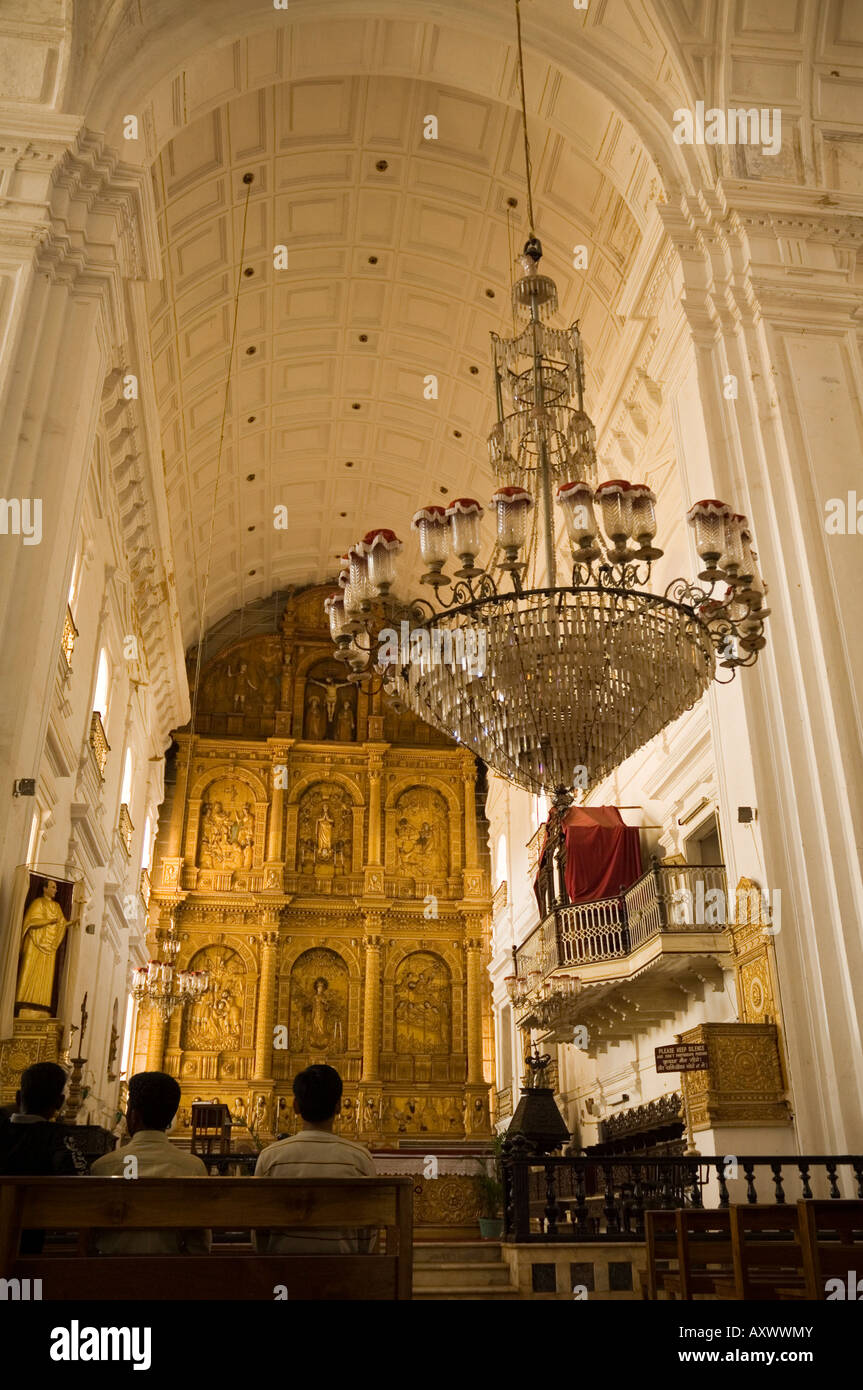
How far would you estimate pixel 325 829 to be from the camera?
22406 millimetres

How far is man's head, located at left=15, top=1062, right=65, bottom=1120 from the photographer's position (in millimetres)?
3943

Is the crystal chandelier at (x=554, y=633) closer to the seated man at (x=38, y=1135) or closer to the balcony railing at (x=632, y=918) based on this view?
the seated man at (x=38, y=1135)

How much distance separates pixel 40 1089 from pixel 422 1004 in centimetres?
1776

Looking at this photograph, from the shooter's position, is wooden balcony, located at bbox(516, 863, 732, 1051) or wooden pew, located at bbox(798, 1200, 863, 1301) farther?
wooden balcony, located at bbox(516, 863, 732, 1051)

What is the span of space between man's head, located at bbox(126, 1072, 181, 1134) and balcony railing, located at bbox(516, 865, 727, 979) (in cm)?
707

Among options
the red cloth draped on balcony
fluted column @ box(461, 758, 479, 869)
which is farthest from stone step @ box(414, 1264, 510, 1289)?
fluted column @ box(461, 758, 479, 869)

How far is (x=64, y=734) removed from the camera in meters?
11.3

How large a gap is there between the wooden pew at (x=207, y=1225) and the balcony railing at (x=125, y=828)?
13075 mm

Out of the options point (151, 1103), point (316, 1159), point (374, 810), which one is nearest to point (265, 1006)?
point (374, 810)

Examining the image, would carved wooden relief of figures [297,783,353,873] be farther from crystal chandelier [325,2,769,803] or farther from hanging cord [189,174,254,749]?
crystal chandelier [325,2,769,803]

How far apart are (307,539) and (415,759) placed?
5.19 meters

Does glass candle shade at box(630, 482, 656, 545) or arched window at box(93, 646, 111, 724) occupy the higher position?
arched window at box(93, 646, 111, 724)
